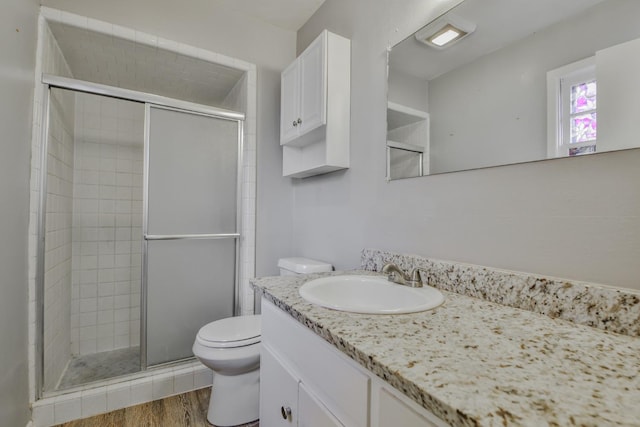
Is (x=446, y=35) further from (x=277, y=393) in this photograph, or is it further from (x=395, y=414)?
(x=277, y=393)

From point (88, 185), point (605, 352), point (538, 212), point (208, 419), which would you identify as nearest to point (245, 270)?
point (208, 419)

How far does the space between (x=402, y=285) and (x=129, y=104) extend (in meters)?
2.82

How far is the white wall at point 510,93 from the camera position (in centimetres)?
79

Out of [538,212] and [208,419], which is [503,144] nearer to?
[538,212]

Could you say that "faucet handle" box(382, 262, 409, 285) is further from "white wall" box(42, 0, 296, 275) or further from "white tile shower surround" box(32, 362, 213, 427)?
"white tile shower surround" box(32, 362, 213, 427)

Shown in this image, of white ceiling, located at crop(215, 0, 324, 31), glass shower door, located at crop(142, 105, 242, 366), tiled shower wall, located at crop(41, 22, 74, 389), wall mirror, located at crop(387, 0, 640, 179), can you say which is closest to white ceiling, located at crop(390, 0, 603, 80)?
wall mirror, located at crop(387, 0, 640, 179)

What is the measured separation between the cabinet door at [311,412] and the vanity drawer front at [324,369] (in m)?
0.02

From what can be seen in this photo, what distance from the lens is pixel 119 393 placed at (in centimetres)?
168

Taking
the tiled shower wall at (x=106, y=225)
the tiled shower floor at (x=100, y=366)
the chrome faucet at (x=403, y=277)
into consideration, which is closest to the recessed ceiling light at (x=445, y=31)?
the chrome faucet at (x=403, y=277)

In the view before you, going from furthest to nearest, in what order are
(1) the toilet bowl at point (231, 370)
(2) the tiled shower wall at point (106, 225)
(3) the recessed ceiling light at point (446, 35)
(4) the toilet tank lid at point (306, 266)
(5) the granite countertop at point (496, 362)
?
(2) the tiled shower wall at point (106, 225) < (4) the toilet tank lid at point (306, 266) < (1) the toilet bowl at point (231, 370) < (3) the recessed ceiling light at point (446, 35) < (5) the granite countertop at point (496, 362)

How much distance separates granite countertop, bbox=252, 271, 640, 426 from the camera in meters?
0.41

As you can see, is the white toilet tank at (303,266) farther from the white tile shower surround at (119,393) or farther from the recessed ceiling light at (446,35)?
the recessed ceiling light at (446,35)

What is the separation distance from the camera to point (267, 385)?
110 cm

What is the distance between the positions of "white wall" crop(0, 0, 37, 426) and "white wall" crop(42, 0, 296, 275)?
2.42 feet
